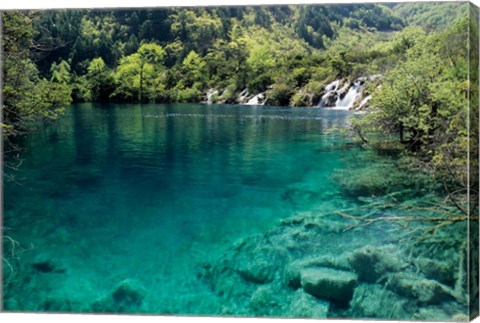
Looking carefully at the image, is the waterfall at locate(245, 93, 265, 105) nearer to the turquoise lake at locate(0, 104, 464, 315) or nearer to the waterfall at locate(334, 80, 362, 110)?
the turquoise lake at locate(0, 104, 464, 315)

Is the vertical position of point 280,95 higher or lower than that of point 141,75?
lower

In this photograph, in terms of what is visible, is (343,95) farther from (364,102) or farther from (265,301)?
(265,301)

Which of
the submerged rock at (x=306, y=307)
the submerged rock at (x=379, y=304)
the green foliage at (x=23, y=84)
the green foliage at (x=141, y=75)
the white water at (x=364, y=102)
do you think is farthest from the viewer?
the green foliage at (x=141, y=75)

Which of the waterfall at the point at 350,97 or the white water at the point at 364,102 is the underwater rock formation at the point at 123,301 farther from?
the white water at the point at 364,102

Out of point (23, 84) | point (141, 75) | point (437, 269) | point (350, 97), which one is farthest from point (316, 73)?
point (23, 84)

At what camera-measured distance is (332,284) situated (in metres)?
5.77

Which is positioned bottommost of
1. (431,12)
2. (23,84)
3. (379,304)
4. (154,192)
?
(379,304)

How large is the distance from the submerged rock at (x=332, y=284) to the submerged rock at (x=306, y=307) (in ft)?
0.20

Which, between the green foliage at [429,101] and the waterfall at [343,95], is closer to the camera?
the green foliage at [429,101]

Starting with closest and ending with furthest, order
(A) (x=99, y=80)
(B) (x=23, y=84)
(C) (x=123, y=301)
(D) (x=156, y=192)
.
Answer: (C) (x=123, y=301) → (B) (x=23, y=84) → (D) (x=156, y=192) → (A) (x=99, y=80)

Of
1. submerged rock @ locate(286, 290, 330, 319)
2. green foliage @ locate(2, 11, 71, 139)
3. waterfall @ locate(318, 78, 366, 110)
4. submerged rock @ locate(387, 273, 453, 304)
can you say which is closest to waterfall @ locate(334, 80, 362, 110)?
waterfall @ locate(318, 78, 366, 110)

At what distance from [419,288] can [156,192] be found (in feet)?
10.5

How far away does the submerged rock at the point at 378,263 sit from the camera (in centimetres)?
574

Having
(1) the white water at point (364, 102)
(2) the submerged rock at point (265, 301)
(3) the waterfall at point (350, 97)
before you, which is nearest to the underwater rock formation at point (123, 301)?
(2) the submerged rock at point (265, 301)
